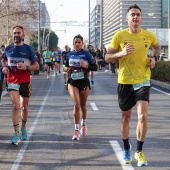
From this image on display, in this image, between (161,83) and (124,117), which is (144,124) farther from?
(161,83)

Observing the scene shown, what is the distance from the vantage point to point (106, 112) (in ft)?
40.6

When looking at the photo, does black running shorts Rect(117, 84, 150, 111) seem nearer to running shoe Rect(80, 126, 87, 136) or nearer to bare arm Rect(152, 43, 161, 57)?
bare arm Rect(152, 43, 161, 57)

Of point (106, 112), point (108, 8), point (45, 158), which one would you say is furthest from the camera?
point (108, 8)

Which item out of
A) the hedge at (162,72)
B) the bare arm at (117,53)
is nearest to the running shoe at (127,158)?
the bare arm at (117,53)

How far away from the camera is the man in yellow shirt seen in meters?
6.50

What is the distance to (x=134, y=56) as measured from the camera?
652 cm

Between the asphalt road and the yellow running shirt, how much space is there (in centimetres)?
124

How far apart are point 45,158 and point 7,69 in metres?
1.86

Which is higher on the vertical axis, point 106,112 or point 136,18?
point 136,18

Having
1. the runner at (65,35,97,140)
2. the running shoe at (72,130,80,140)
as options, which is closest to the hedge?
the runner at (65,35,97,140)

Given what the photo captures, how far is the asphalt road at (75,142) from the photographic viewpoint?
6.81m

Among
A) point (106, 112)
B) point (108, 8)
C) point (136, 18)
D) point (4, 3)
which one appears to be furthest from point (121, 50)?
point (108, 8)

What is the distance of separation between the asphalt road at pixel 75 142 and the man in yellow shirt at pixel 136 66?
621mm

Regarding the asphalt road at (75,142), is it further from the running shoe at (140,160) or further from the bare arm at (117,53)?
the bare arm at (117,53)
